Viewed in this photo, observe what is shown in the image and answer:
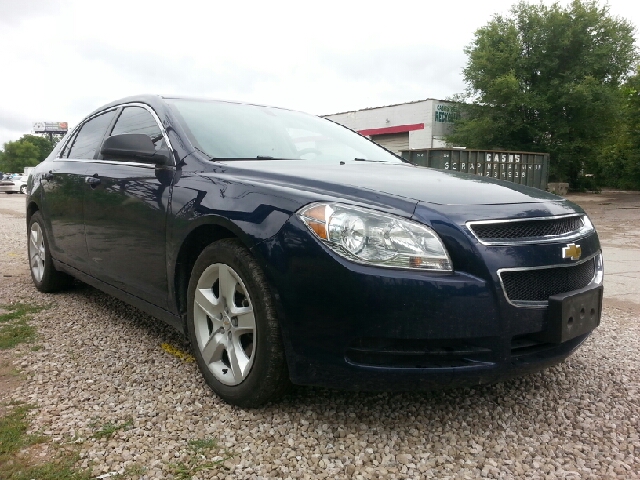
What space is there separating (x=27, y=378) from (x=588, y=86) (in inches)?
Result: 1106

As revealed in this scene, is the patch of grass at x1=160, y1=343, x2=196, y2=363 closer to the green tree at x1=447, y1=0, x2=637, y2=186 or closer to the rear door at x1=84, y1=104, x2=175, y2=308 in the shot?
the rear door at x1=84, y1=104, x2=175, y2=308

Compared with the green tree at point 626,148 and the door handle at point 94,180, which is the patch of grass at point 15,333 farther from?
the green tree at point 626,148

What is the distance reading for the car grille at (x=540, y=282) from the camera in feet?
6.89

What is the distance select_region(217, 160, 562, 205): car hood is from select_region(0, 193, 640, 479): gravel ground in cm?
97

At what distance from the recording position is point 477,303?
6.71 ft

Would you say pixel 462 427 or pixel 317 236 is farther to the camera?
pixel 462 427

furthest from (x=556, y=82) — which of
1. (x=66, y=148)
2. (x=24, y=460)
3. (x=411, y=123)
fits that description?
(x=24, y=460)

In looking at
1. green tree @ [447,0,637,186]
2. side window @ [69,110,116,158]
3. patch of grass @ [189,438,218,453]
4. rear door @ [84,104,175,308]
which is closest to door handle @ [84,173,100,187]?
rear door @ [84,104,175,308]

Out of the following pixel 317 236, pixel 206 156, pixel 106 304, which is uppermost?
pixel 206 156

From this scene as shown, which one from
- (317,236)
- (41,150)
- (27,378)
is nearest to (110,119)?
(27,378)

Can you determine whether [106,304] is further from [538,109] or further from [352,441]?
[538,109]

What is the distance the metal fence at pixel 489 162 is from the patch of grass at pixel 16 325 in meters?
10.5

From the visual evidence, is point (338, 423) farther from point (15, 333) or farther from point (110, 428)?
point (15, 333)

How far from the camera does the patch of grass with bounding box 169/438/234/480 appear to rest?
6.56 feet
